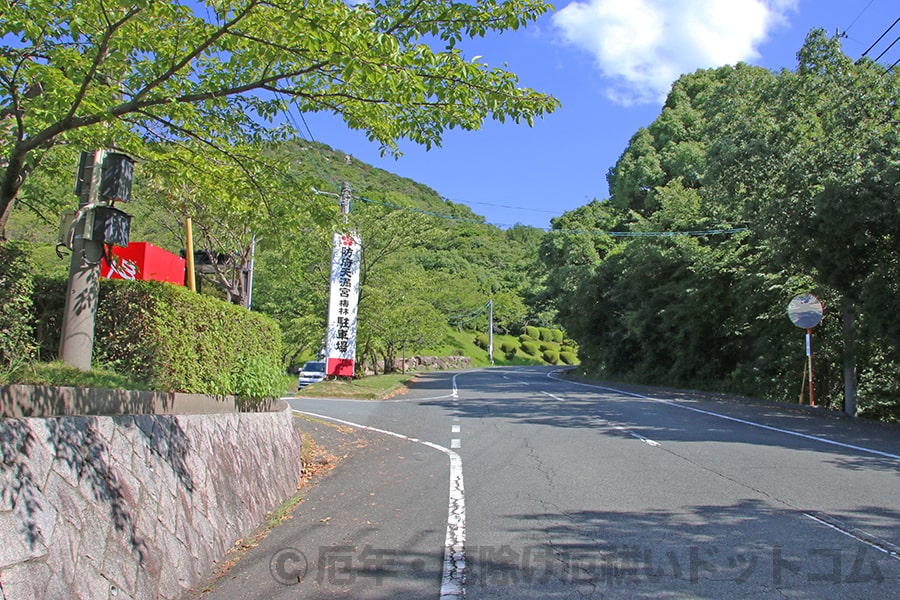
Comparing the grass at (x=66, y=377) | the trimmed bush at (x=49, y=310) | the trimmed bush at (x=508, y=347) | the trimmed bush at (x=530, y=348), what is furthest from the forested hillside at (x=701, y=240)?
the trimmed bush at (x=530, y=348)

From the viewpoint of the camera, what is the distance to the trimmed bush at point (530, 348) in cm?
7952

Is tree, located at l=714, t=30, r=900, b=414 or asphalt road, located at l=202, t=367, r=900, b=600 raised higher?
tree, located at l=714, t=30, r=900, b=414

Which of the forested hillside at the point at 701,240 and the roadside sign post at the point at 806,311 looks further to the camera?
the roadside sign post at the point at 806,311

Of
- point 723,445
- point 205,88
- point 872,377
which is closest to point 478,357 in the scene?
point 872,377

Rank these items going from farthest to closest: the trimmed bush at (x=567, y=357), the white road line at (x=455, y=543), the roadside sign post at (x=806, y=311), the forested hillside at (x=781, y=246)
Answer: the trimmed bush at (x=567, y=357) → the roadside sign post at (x=806, y=311) → the forested hillside at (x=781, y=246) → the white road line at (x=455, y=543)

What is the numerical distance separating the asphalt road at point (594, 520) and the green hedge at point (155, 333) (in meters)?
1.86

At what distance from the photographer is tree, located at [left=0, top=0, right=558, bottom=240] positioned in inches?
213

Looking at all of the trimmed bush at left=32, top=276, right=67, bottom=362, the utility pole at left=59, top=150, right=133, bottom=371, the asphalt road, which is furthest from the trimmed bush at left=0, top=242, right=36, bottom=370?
the asphalt road

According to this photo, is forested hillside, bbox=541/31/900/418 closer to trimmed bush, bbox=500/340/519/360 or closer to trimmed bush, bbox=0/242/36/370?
trimmed bush, bbox=0/242/36/370

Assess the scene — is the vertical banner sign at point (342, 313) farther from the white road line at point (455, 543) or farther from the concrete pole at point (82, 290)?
the concrete pole at point (82, 290)

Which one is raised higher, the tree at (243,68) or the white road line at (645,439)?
the tree at (243,68)

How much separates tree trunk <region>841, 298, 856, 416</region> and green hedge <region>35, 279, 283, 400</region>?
51.9 feet

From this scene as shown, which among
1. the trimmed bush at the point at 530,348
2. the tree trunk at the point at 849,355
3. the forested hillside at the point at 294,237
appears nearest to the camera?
the forested hillside at the point at 294,237

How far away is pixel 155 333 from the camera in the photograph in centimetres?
698
